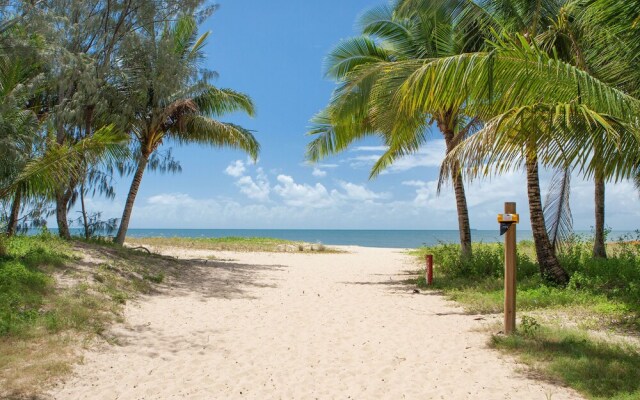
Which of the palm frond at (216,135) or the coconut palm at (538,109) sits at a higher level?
the palm frond at (216,135)

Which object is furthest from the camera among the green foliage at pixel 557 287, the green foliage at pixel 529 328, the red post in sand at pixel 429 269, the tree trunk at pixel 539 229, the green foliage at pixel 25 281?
the red post in sand at pixel 429 269

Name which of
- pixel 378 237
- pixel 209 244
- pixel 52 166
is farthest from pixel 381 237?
pixel 52 166

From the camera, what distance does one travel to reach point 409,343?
6.59 metres

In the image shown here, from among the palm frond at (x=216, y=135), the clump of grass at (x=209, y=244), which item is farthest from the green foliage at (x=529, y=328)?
the clump of grass at (x=209, y=244)

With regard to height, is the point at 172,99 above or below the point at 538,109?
above

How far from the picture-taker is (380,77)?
11.7 meters

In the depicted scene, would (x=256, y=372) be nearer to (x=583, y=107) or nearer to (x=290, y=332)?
(x=290, y=332)

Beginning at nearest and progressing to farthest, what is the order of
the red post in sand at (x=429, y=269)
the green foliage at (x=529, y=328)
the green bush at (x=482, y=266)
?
the green foliage at (x=529, y=328) < the green bush at (x=482, y=266) < the red post in sand at (x=429, y=269)

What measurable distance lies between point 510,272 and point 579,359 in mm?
1450

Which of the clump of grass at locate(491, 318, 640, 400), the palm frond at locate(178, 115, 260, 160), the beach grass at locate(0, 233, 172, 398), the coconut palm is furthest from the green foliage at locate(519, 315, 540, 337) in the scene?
the palm frond at locate(178, 115, 260, 160)

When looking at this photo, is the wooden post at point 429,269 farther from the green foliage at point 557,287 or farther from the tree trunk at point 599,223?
the tree trunk at point 599,223

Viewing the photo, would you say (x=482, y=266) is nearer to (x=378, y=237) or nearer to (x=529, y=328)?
(x=529, y=328)

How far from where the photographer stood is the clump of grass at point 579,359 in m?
4.65

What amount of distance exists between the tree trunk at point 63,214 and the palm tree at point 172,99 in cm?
220
